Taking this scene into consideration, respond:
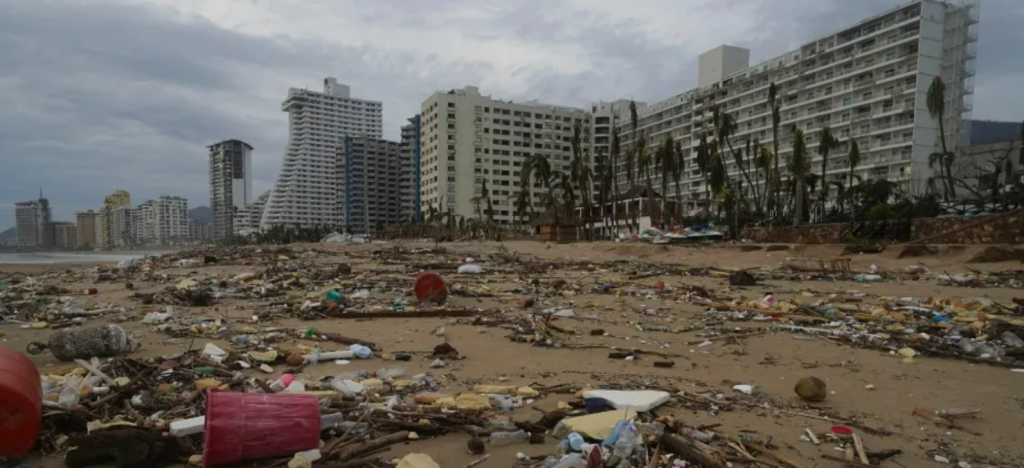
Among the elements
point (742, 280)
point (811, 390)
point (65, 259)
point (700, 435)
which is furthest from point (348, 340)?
point (65, 259)

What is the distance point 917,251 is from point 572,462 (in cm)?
1611

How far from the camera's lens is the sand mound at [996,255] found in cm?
1245

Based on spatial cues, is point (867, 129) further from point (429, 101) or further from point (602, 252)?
point (429, 101)

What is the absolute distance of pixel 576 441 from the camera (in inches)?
103

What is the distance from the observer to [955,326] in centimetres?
591

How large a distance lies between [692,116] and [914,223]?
69.8 m

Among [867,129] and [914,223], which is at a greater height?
[867,129]

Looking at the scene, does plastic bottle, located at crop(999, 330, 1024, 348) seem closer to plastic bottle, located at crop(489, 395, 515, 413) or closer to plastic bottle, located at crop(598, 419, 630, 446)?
plastic bottle, located at crop(598, 419, 630, 446)

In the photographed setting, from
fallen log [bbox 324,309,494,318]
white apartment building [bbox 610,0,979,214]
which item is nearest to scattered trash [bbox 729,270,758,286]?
fallen log [bbox 324,309,494,318]

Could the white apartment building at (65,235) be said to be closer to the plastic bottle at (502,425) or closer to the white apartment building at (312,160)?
the white apartment building at (312,160)

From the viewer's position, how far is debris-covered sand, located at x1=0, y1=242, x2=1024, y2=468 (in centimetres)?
295

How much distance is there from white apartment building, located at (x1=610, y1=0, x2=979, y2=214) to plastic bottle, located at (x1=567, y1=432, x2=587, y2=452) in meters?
49.3

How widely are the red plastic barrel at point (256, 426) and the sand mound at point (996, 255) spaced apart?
52.3 feet

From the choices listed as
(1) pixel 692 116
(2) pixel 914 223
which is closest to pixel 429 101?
(1) pixel 692 116
